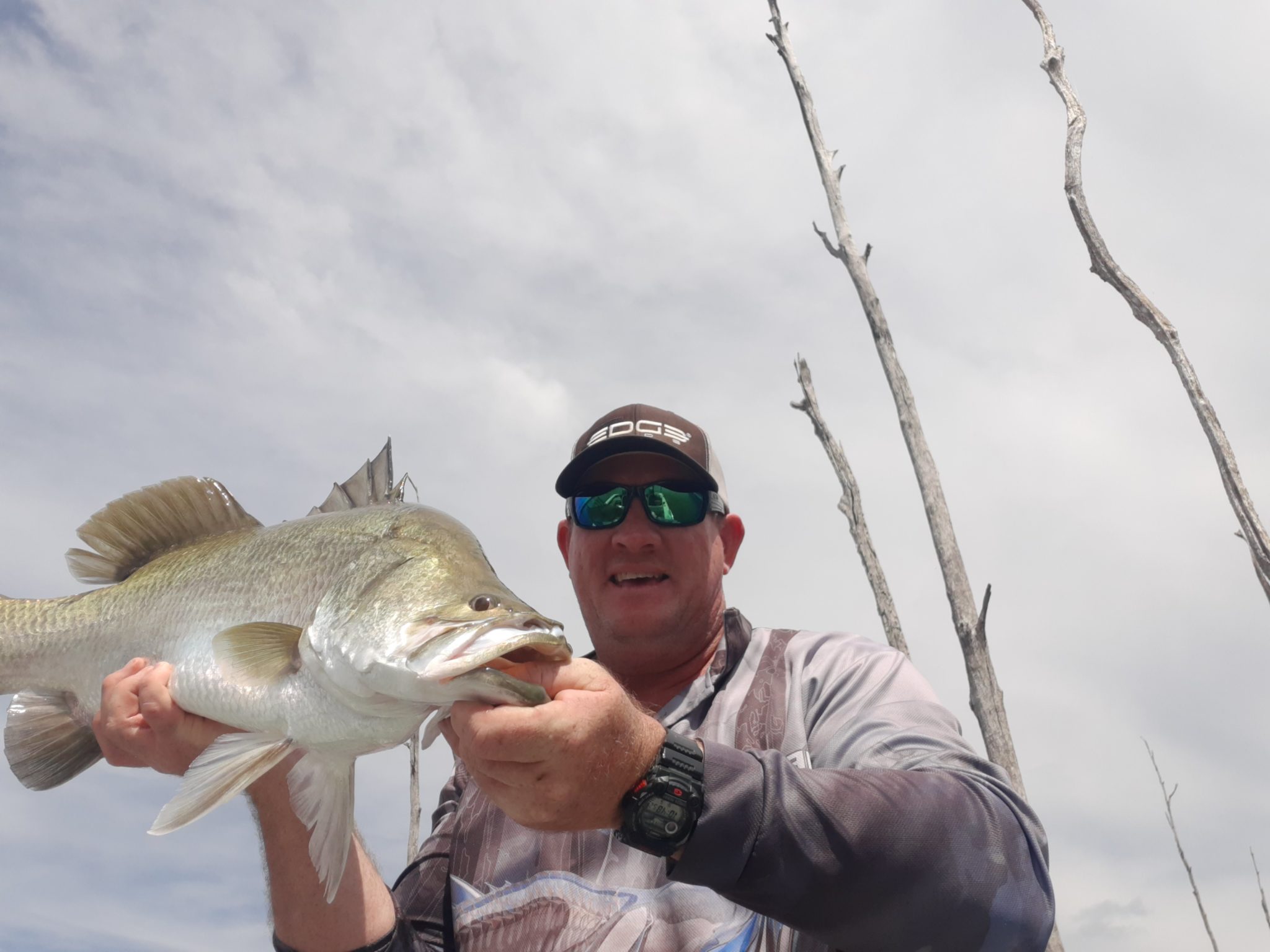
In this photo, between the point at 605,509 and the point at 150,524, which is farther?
the point at 605,509

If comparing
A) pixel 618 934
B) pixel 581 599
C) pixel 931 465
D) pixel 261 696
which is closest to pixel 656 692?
pixel 581 599

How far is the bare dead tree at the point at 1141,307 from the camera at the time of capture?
7180mm

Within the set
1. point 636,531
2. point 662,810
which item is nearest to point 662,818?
point 662,810

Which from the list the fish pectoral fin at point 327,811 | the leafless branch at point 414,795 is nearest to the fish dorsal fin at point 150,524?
the fish pectoral fin at point 327,811

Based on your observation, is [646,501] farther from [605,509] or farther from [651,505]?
[605,509]

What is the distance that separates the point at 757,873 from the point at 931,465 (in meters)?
8.22

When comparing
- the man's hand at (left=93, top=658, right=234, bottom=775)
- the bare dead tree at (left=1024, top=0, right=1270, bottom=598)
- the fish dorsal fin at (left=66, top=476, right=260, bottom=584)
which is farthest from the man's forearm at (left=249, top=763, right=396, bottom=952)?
the bare dead tree at (left=1024, top=0, right=1270, bottom=598)

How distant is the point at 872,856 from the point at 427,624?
39.7 inches

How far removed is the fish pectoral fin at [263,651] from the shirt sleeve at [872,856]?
1084 millimetres

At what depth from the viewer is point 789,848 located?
1.87m

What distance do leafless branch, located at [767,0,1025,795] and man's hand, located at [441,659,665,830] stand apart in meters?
5.96

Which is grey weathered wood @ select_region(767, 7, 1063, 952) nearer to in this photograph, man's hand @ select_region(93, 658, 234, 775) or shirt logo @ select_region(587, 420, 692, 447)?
shirt logo @ select_region(587, 420, 692, 447)

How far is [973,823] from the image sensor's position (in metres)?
2.02

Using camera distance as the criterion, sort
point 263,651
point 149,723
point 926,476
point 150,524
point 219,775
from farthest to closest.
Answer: point 926,476 < point 150,524 < point 149,723 < point 263,651 < point 219,775
